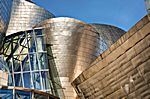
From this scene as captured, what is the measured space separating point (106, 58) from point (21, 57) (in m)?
17.4

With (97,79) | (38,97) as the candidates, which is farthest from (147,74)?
(38,97)

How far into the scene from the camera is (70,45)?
85.3 ft

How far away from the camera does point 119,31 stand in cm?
3847

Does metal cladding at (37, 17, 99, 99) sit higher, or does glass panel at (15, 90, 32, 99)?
metal cladding at (37, 17, 99, 99)

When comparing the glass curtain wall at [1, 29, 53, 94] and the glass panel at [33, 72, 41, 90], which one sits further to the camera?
the glass curtain wall at [1, 29, 53, 94]

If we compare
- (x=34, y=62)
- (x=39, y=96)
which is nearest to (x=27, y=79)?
(x=34, y=62)

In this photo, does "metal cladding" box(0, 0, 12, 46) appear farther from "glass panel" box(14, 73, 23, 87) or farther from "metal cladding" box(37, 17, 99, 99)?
"glass panel" box(14, 73, 23, 87)

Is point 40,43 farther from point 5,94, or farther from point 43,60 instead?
point 5,94

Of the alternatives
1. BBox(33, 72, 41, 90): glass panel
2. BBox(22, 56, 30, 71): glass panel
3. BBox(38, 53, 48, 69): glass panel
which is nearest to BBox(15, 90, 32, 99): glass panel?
BBox(33, 72, 41, 90): glass panel

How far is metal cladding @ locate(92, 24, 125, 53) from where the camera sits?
30406 millimetres

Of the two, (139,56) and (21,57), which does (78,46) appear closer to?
(21,57)

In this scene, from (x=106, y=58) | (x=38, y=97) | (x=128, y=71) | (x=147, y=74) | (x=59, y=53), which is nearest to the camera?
(x=147, y=74)

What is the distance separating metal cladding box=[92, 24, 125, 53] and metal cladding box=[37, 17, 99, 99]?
2.57 m

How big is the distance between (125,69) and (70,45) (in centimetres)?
2023
